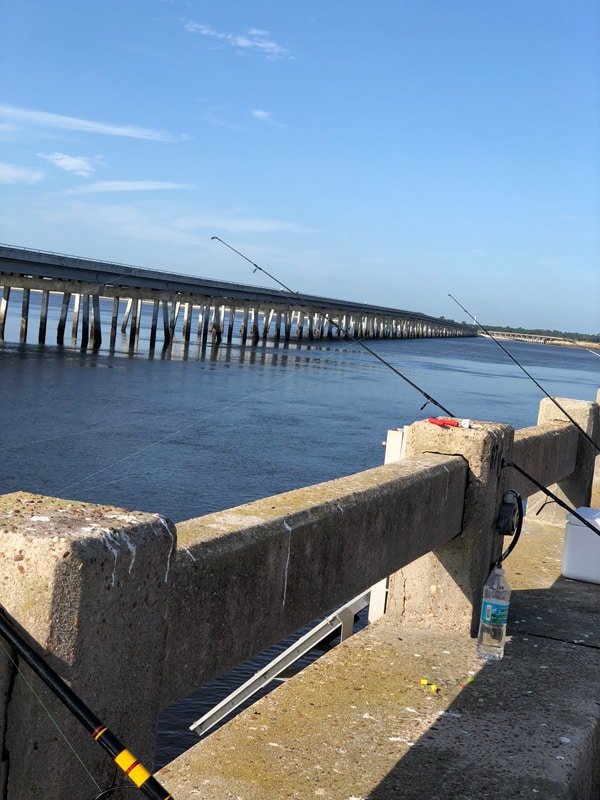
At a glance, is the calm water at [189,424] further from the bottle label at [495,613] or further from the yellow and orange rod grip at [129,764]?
the yellow and orange rod grip at [129,764]

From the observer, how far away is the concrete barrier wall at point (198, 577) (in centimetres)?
197

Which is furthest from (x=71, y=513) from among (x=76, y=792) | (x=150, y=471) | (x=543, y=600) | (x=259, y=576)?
(x=150, y=471)

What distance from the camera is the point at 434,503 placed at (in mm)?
4766

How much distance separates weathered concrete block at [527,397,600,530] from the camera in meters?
8.09

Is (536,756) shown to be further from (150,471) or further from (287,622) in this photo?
(150,471)

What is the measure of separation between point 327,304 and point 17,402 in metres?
58.0

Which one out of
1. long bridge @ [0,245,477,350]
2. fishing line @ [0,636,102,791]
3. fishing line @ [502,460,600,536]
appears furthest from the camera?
long bridge @ [0,245,477,350]

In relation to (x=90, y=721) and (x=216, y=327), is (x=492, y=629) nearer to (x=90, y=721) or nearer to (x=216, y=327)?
(x=90, y=721)

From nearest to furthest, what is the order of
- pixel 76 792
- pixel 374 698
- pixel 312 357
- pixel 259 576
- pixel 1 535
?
1. pixel 1 535
2. pixel 76 792
3. pixel 259 576
4. pixel 374 698
5. pixel 312 357

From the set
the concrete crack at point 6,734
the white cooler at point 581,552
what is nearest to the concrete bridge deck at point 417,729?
the white cooler at point 581,552

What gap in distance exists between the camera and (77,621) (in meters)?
2.01

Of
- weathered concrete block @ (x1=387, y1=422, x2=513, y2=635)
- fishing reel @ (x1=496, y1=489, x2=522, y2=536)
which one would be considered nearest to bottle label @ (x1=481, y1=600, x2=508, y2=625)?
weathered concrete block @ (x1=387, y1=422, x2=513, y2=635)

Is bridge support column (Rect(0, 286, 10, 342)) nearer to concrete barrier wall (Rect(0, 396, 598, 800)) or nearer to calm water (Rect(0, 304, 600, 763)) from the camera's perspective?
calm water (Rect(0, 304, 600, 763))

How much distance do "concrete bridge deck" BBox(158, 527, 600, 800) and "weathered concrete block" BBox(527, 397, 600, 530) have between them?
276 centimetres
